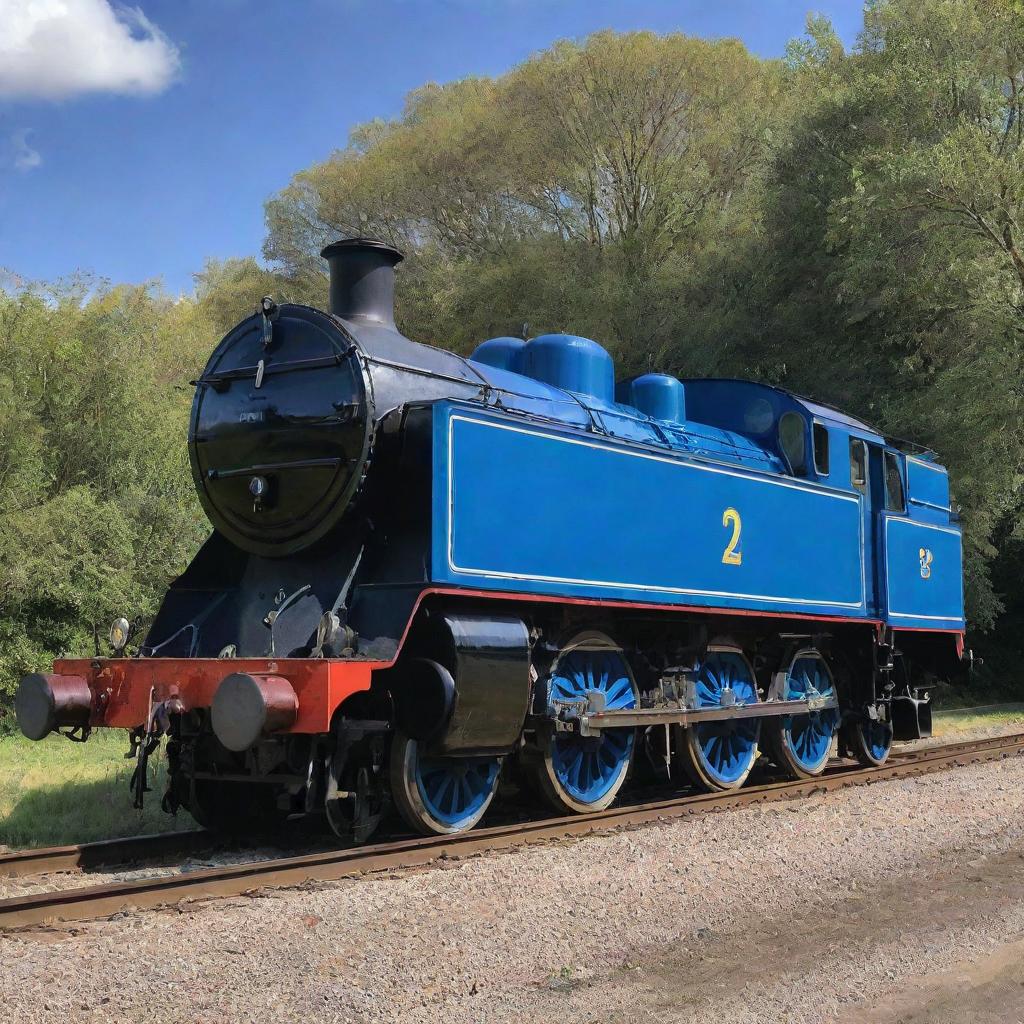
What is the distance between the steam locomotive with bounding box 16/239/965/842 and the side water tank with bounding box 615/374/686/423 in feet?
0.10

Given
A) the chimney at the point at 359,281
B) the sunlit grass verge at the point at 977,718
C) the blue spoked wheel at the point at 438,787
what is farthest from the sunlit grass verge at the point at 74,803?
the sunlit grass verge at the point at 977,718

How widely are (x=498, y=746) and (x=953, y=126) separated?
1380cm

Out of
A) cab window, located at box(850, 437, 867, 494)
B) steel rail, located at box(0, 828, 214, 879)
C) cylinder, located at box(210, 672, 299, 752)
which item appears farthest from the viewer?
cab window, located at box(850, 437, 867, 494)

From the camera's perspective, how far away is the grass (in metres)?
6.88

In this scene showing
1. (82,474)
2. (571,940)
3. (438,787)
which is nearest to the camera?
(571,940)

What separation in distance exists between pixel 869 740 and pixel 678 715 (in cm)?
353

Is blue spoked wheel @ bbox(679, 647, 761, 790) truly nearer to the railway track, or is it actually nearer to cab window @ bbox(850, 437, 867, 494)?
the railway track

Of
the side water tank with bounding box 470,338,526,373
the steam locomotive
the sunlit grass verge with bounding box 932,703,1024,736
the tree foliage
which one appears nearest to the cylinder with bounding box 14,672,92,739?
the steam locomotive

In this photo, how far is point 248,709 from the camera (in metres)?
5.12

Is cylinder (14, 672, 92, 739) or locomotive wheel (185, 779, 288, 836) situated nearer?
cylinder (14, 672, 92, 739)

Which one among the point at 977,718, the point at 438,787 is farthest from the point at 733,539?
the point at 977,718

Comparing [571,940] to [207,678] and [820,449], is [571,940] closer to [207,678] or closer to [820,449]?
[207,678]

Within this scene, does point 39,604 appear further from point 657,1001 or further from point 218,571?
point 657,1001

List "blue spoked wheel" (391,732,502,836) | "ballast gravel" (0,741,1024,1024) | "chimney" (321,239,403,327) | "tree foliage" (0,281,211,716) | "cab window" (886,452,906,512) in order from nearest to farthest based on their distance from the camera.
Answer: "ballast gravel" (0,741,1024,1024) < "blue spoked wheel" (391,732,502,836) < "chimney" (321,239,403,327) < "cab window" (886,452,906,512) < "tree foliage" (0,281,211,716)
